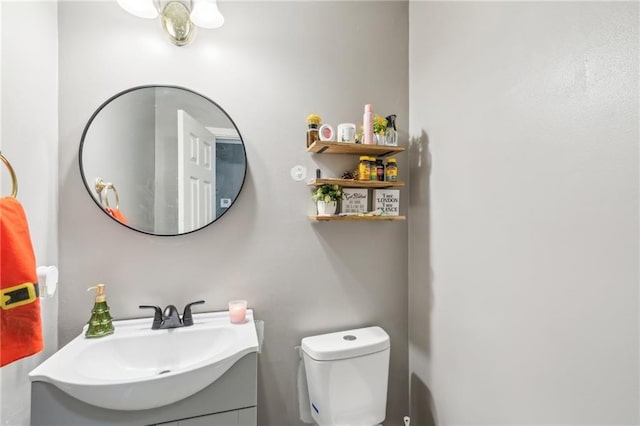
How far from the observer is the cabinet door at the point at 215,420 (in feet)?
2.88

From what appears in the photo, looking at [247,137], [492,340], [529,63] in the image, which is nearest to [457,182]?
[529,63]

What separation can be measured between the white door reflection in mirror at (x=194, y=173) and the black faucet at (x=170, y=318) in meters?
0.32

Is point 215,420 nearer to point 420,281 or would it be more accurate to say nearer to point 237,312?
point 237,312

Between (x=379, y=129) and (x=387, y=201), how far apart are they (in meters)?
0.35

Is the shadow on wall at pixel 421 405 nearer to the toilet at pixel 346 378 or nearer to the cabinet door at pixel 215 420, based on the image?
the toilet at pixel 346 378

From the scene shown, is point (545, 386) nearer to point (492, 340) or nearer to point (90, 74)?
point (492, 340)

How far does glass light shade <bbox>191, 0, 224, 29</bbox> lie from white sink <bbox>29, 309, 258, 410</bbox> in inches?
48.1

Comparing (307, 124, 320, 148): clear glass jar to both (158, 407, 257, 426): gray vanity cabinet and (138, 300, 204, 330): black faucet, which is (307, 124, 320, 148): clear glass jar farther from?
(158, 407, 257, 426): gray vanity cabinet

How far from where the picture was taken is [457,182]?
1191mm

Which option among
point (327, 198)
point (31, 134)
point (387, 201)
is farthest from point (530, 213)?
point (31, 134)

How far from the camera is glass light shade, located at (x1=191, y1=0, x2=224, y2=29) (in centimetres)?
115

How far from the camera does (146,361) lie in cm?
111

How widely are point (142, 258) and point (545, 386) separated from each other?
1.48 meters

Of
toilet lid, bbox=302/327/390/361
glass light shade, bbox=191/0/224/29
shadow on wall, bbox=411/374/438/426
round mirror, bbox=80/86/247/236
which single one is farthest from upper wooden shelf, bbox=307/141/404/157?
shadow on wall, bbox=411/374/438/426
